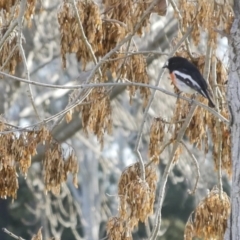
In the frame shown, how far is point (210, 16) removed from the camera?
5672mm

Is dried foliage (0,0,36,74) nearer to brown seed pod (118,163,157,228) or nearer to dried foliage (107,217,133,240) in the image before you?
brown seed pod (118,163,157,228)

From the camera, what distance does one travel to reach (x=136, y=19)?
20.6ft

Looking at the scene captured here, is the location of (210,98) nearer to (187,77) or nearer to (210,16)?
(187,77)

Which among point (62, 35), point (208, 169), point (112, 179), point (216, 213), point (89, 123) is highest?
point (112, 179)

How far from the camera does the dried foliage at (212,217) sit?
609cm

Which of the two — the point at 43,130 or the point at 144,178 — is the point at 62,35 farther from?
the point at 144,178

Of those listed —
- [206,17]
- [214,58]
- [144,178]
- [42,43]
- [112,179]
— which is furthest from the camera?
[112,179]

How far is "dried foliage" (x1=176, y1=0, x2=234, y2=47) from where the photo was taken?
567 centimetres

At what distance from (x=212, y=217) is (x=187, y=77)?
1046 mm

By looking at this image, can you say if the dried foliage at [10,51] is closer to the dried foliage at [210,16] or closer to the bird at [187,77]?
the bird at [187,77]

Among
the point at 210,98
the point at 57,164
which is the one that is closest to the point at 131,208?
the point at 57,164

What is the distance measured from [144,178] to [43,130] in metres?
0.78

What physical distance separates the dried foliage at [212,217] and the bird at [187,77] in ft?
2.22

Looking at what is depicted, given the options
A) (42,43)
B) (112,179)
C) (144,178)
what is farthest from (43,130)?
(112,179)
